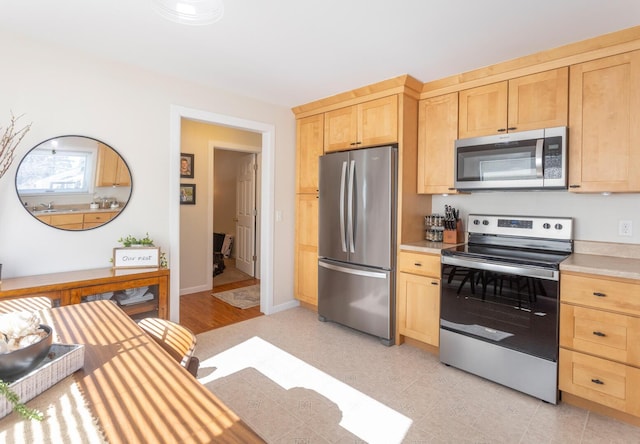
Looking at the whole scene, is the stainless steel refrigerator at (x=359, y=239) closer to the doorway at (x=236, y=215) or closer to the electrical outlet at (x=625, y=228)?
the electrical outlet at (x=625, y=228)

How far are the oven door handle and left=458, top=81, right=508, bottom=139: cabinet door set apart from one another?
42.2 inches

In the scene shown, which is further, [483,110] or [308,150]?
[308,150]

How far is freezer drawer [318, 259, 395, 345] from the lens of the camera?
118 inches

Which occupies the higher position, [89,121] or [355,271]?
[89,121]

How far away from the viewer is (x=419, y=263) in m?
2.87

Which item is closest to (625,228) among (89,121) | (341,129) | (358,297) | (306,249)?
(358,297)

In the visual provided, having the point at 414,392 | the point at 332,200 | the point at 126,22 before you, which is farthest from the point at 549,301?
the point at 126,22

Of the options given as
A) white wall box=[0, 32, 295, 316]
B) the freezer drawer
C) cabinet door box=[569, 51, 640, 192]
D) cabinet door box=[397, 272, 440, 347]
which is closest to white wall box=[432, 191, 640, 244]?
cabinet door box=[569, 51, 640, 192]

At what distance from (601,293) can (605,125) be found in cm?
112

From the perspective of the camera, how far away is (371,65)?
270 cm

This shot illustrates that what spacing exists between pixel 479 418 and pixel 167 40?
3.22 m

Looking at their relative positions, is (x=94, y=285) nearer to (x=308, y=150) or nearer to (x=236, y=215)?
(x=308, y=150)

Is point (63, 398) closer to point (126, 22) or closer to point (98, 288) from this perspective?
point (98, 288)

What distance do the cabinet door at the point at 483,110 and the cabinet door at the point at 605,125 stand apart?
1.46ft
